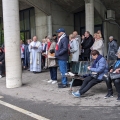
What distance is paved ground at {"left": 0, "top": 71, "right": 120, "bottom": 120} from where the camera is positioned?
5148mm

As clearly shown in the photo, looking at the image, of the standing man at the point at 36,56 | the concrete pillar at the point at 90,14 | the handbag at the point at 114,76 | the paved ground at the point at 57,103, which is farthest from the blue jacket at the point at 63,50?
the concrete pillar at the point at 90,14

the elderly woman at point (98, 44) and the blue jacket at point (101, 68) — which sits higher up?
the elderly woman at point (98, 44)

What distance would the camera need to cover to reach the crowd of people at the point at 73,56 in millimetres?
6520

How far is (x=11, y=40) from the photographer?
316 inches

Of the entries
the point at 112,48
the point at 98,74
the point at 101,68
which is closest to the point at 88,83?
the point at 98,74

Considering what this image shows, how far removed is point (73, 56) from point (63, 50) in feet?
4.94

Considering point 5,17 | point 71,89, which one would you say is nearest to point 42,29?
point 5,17

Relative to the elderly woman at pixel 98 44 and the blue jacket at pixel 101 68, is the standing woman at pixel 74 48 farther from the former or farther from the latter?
the blue jacket at pixel 101 68

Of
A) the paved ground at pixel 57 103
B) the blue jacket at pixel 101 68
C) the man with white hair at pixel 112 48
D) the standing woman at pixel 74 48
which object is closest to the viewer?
the paved ground at pixel 57 103

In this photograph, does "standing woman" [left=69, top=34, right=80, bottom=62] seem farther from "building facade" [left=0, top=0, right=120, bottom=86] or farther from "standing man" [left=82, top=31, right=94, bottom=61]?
"building facade" [left=0, top=0, right=120, bottom=86]

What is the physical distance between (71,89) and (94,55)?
4.79 feet

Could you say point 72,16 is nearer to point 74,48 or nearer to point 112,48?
point 112,48

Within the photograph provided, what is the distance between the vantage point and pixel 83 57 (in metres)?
9.83

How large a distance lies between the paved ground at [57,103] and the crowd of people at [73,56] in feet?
1.28
